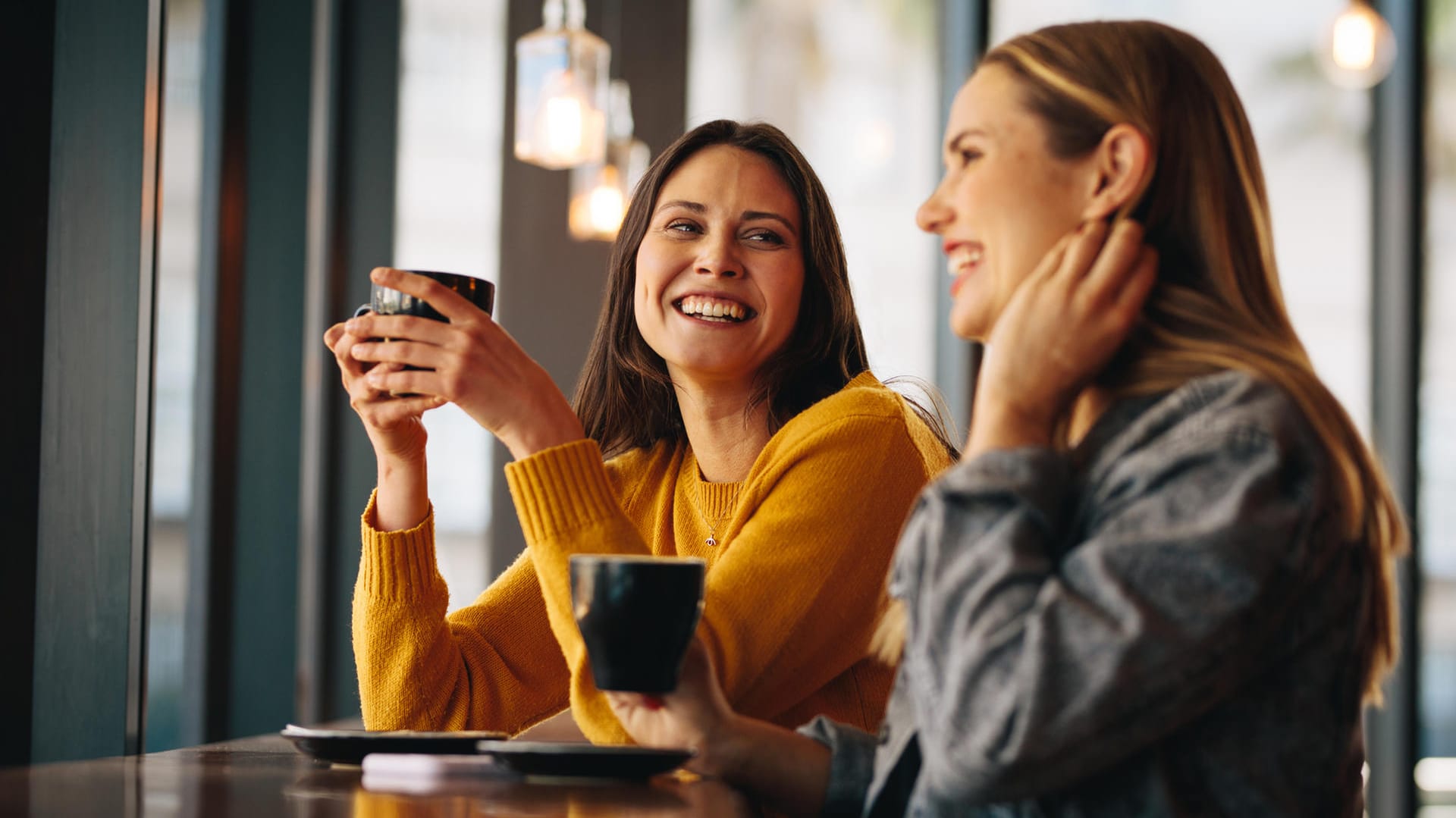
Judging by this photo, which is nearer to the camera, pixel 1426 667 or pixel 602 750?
pixel 602 750

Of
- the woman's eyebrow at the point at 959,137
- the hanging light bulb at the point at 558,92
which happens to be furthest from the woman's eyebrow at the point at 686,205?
the hanging light bulb at the point at 558,92

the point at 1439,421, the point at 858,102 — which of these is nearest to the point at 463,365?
the point at 858,102

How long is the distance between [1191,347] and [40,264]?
1.20 m

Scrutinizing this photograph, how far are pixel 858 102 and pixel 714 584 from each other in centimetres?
307

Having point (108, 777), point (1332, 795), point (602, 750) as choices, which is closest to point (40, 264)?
point (108, 777)

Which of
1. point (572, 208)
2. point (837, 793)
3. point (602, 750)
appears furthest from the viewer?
point (572, 208)

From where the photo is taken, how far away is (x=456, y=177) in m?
4.01

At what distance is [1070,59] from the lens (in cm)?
104

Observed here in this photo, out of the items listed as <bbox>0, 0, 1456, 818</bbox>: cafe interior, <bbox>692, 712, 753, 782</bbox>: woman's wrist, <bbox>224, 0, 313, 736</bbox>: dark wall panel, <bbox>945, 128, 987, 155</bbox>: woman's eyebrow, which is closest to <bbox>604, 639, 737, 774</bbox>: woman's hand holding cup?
<bbox>692, 712, 753, 782</bbox>: woman's wrist

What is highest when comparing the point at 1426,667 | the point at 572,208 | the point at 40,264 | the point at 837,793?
the point at 572,208

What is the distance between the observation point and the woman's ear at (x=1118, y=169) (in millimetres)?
990

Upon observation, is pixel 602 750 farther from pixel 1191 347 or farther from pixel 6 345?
pixel 6 345

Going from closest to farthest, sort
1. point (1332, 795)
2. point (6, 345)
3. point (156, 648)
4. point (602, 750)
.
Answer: point (1332, 795), point (602, 750), point (6, 345), point (156, 648)

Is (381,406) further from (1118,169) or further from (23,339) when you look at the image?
(1118,169)
